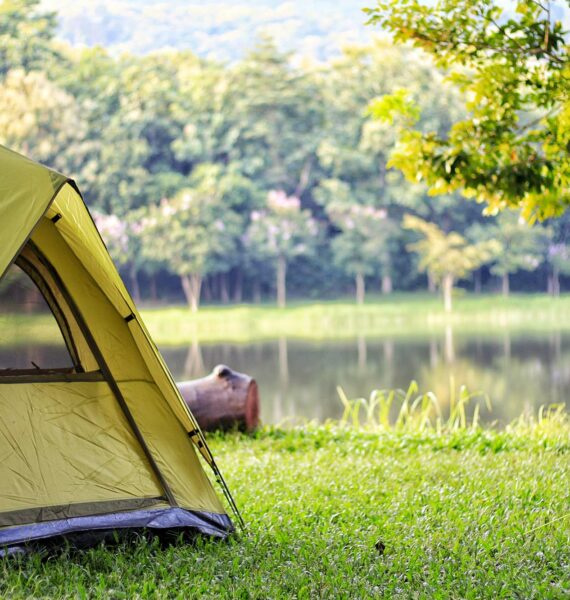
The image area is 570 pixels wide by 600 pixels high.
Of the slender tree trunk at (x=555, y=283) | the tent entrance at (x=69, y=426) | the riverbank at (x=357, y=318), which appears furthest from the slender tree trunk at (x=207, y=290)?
the tent entrance at (x=69, y=426)

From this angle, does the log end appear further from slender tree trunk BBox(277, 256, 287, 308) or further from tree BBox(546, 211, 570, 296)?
tree BBox(546, 211, 570, 296)

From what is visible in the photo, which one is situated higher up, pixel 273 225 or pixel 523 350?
pixel 273 225

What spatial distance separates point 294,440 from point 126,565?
3.83m

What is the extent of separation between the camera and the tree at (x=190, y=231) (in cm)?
3556

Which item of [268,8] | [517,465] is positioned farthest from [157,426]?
[268,8]

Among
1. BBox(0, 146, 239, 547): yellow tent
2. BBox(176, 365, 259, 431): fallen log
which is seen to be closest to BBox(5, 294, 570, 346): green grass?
BBox(176, 365, 259, 431): fallen log

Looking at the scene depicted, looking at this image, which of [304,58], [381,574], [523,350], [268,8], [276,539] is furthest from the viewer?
[268,8]

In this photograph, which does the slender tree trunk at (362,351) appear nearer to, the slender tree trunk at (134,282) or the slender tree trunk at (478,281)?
the slender tree trunk at (134,282)

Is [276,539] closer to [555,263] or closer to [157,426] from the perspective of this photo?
[157,426]

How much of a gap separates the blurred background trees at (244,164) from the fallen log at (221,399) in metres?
27.8

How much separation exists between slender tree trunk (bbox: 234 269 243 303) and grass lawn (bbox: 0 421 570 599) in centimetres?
3365

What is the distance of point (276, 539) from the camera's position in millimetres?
4234

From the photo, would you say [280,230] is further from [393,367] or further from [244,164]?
[393,367]

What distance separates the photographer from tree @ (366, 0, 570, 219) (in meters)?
5.66
